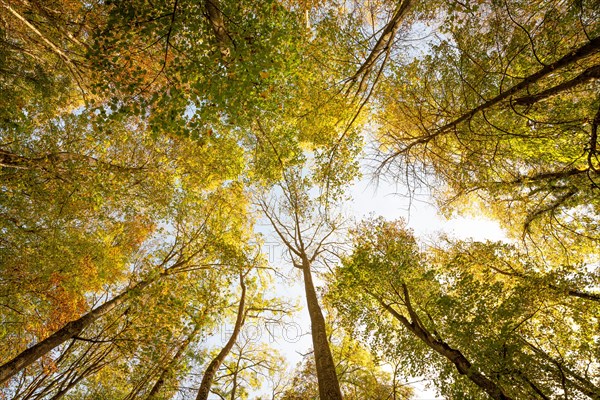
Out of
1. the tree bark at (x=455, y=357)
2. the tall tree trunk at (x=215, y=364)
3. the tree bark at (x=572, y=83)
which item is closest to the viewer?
the tree bark at (x=572, y=83)

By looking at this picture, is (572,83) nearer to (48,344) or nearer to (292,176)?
(292,176)

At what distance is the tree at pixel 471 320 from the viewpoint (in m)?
6.04

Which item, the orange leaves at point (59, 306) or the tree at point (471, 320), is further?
the orange leaves at point (59, 306)

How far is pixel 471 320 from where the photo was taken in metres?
6.98

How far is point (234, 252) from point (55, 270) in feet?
17.0

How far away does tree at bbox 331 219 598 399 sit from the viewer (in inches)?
238

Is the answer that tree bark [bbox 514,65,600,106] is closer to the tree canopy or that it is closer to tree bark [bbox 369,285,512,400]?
the tree canopy

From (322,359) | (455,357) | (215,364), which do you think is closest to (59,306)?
(215,364)

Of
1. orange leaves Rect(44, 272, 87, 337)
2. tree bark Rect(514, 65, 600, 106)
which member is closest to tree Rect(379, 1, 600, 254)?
tree bark Rect(514, 65, 600, 106)

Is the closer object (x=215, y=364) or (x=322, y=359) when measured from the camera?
(x=322, y=359)

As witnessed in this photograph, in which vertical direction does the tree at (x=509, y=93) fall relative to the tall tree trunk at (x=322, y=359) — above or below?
above

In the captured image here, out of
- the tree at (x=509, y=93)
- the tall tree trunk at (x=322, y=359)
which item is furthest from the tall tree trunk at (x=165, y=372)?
the tree at (x=509, y=93)

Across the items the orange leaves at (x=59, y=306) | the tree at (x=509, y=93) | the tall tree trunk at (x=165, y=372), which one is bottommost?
the tall tree trunk at (x=165, y=372)

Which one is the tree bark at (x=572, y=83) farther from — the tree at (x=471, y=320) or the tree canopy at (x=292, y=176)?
the tree at (x=471, y=320)
